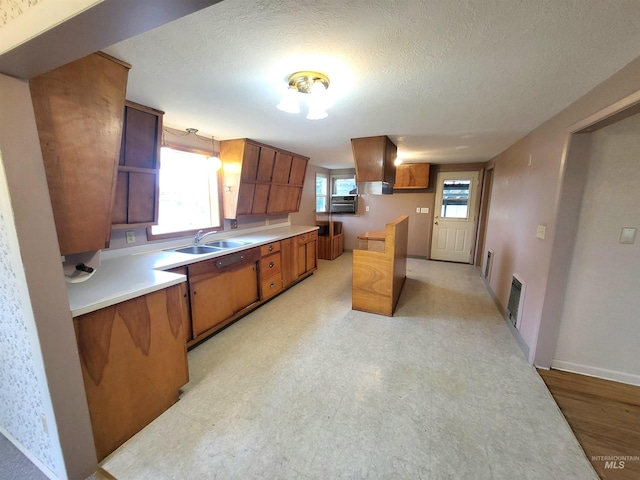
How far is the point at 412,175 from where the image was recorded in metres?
5.16

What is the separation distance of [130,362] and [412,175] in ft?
17.3

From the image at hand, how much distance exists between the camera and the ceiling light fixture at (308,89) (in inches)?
56.1

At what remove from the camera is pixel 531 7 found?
35.9 inches

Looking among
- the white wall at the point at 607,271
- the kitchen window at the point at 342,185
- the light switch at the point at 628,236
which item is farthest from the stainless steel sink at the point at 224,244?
the kitchen window at the point at 342,185

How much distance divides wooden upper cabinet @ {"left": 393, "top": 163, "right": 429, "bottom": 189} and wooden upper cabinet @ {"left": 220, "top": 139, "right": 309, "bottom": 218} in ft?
A: 7.39

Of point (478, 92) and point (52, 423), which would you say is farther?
point (478, 92)

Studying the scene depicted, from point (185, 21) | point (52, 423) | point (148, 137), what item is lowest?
point (52, 423)

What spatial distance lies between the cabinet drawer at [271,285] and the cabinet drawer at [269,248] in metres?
0.33

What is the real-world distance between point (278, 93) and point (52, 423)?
7.15 feet

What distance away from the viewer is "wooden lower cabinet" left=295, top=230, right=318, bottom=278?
3939mm

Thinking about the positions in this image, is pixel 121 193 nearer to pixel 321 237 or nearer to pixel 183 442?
pixel 183 442

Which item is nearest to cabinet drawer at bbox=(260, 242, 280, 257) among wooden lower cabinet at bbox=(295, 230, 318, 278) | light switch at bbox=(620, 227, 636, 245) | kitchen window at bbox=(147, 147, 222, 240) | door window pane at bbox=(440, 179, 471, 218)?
wooden lower cabinet at bbox=(295, 230, 318, 278)

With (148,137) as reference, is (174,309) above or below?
below

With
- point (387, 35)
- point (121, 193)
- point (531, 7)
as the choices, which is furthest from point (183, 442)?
point (531, 7)
